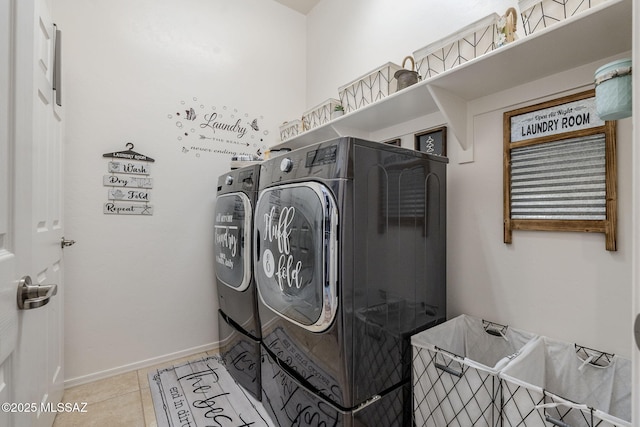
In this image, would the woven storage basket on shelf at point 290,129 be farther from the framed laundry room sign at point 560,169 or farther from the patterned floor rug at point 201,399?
the patterned floor rug at point 201,399

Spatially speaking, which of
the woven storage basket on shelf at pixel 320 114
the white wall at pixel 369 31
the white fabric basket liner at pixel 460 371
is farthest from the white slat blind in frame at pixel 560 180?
the woven storage basket on shelf at pixel 320 114

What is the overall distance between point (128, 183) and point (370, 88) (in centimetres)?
190

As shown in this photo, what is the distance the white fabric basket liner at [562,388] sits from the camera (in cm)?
90

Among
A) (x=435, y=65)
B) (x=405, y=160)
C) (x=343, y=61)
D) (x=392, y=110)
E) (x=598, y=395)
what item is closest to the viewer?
(x=598, y=395)

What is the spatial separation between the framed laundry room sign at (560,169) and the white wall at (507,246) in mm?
36

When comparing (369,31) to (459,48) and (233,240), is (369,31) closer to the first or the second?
(459,48)

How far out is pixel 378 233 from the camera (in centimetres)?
121

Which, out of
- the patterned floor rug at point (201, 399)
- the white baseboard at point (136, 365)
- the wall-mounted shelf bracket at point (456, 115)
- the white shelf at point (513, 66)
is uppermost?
the white shelf at point (513, 66)

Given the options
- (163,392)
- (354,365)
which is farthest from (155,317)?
(354,365)

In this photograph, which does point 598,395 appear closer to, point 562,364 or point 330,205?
point 562,364

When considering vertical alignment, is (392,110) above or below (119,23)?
below

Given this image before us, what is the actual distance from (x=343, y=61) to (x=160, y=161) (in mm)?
1769

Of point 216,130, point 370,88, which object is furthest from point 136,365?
point 370,88

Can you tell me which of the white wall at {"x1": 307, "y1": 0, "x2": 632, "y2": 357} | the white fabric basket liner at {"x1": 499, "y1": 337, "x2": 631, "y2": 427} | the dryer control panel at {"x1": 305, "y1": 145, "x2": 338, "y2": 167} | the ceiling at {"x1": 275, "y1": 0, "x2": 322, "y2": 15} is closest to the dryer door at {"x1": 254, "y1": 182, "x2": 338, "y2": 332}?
the dryer control panel at {"x1": 305, "y1": 145, "x2": 338, "y2": 167}
